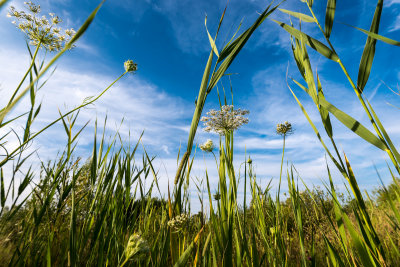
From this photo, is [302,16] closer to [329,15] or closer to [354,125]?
[329,15]

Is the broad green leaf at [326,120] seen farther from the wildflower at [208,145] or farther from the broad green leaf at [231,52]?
the wildflower at [208,145]

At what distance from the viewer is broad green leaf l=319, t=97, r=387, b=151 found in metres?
0.69

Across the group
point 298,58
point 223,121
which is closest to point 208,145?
point 223,121

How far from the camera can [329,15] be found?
816mm

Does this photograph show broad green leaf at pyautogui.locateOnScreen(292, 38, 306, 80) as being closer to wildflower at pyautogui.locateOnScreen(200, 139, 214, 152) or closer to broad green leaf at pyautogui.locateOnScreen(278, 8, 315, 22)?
broad green leaf at pyautogui.locateOnScreen(278, 8, 315, 22)

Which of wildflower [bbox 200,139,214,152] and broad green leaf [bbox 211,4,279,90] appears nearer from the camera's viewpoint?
broad green leaf [bbox 211,4,279,90]

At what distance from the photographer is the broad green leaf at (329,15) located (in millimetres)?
802

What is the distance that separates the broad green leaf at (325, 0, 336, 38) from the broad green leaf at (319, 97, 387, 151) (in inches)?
11.2

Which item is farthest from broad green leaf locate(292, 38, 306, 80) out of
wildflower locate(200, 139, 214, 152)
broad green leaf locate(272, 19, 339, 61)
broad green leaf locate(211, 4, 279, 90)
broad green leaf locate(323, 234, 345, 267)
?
wildflower locate(200, 139, 214, 152)

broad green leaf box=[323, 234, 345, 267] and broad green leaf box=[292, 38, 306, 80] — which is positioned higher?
broad green leaf box=[292, 38, 306, 80]

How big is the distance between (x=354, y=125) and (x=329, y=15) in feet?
1.39

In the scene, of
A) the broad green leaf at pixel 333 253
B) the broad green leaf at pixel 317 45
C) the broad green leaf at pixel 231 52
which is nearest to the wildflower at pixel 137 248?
the broad green leaf at pixel 231 52

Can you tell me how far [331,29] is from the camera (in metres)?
0.84

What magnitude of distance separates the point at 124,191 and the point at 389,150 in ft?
3.97
